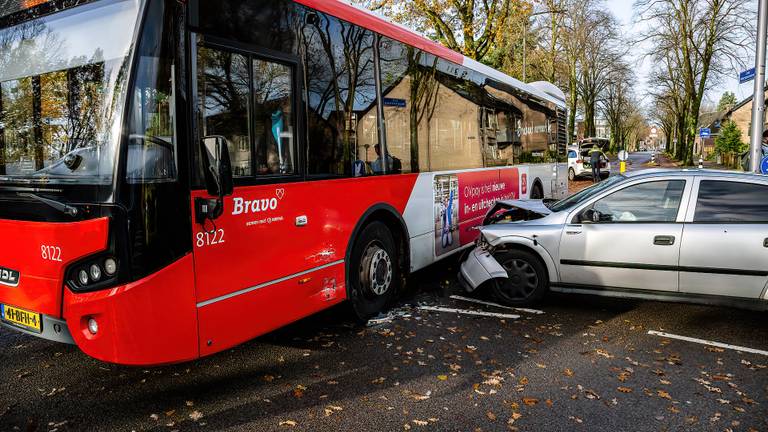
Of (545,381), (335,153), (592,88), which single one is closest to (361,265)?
(335,153)

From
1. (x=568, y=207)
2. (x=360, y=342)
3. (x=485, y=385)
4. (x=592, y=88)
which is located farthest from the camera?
(x=592, y=88)

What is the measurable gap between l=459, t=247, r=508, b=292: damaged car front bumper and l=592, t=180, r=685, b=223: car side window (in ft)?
4.01

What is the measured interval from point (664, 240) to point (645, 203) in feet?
1.48

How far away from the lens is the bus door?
3.86m

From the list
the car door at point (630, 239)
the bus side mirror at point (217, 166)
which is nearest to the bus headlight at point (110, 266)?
the bus side mirror at point (217, 166)

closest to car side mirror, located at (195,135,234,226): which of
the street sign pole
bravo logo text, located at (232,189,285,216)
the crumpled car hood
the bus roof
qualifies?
bravo logo text, located at (232,189,285,216)

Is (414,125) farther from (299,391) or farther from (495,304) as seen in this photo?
(299,391)

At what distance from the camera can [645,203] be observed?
5809mm

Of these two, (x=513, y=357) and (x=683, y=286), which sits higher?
(x=683, y=286)

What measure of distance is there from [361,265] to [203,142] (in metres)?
2.48

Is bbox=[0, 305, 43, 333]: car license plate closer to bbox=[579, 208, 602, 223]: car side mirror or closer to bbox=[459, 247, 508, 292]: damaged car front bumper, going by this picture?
bbox=[459, 247, 508, 292]: damaged car front bumper

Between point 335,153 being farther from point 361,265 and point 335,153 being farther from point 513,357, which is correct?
point 513,357

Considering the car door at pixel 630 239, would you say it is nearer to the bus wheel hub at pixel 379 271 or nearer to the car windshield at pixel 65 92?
the bus wheel hub at pixel 379 271

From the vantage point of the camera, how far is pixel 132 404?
13.1ft
